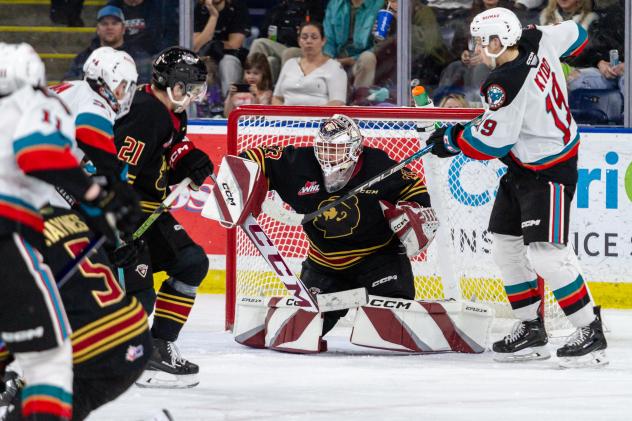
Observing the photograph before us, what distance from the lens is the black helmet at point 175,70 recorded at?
4145mm

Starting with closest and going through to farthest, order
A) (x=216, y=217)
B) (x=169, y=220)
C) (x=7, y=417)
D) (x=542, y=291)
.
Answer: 1. (x=7, y=417)
2. (x=169, y=220)
3. (x=216, y=217)
4. (x=542, y=291)

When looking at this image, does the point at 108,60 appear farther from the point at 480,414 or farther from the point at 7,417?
the point at 480,414

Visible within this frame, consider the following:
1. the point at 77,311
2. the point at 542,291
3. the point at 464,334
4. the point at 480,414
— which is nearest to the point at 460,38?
the point at 542,291

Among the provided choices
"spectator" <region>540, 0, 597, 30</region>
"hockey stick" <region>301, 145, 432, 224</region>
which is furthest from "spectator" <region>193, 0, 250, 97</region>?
"hockey stick" <region>301, 145, 432, 224</region>

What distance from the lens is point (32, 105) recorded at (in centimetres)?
264

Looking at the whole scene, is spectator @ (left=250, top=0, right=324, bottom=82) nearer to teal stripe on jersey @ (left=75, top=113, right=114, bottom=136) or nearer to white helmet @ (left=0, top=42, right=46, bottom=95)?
teal stripe on jersey @ (left=75, top=113, right=114, bottom=136)

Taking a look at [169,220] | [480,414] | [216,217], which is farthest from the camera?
[216,217]

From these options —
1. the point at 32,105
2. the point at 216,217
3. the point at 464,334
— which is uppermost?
the point at 32,105

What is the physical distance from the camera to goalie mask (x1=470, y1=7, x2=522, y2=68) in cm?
454

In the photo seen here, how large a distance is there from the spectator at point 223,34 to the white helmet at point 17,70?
406 centimetres

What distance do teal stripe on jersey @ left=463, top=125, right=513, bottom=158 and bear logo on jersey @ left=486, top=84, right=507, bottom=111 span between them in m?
0.12

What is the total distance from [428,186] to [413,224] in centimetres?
52

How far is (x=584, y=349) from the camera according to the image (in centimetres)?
449

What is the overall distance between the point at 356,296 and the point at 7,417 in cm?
207
